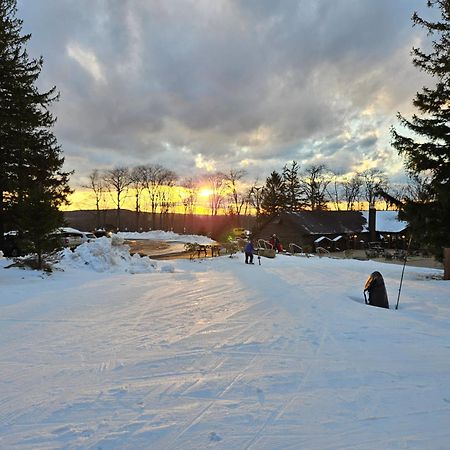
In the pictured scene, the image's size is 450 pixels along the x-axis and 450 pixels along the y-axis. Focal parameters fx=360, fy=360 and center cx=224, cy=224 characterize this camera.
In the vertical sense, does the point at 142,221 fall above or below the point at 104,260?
above

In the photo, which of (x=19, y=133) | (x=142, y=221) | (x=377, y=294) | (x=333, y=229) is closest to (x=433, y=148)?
(x=377, y=294)

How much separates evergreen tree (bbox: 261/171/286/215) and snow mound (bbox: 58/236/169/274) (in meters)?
42.0

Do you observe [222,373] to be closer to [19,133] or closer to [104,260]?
[104,260]

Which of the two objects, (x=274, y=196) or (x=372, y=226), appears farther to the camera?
(x=274, y=196)

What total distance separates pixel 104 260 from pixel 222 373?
1255 cm

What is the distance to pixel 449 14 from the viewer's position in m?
15.7

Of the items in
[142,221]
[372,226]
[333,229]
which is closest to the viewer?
[333,229]

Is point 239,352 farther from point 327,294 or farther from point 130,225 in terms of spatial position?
point 130,225

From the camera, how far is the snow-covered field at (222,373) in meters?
3.34

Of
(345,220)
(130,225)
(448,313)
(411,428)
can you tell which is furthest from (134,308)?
(130,225)

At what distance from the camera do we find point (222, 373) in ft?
15.2

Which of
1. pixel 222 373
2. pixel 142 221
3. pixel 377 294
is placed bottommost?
pixel 222 373

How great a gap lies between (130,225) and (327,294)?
260 feet

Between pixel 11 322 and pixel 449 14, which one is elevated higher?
pixel 449 14
